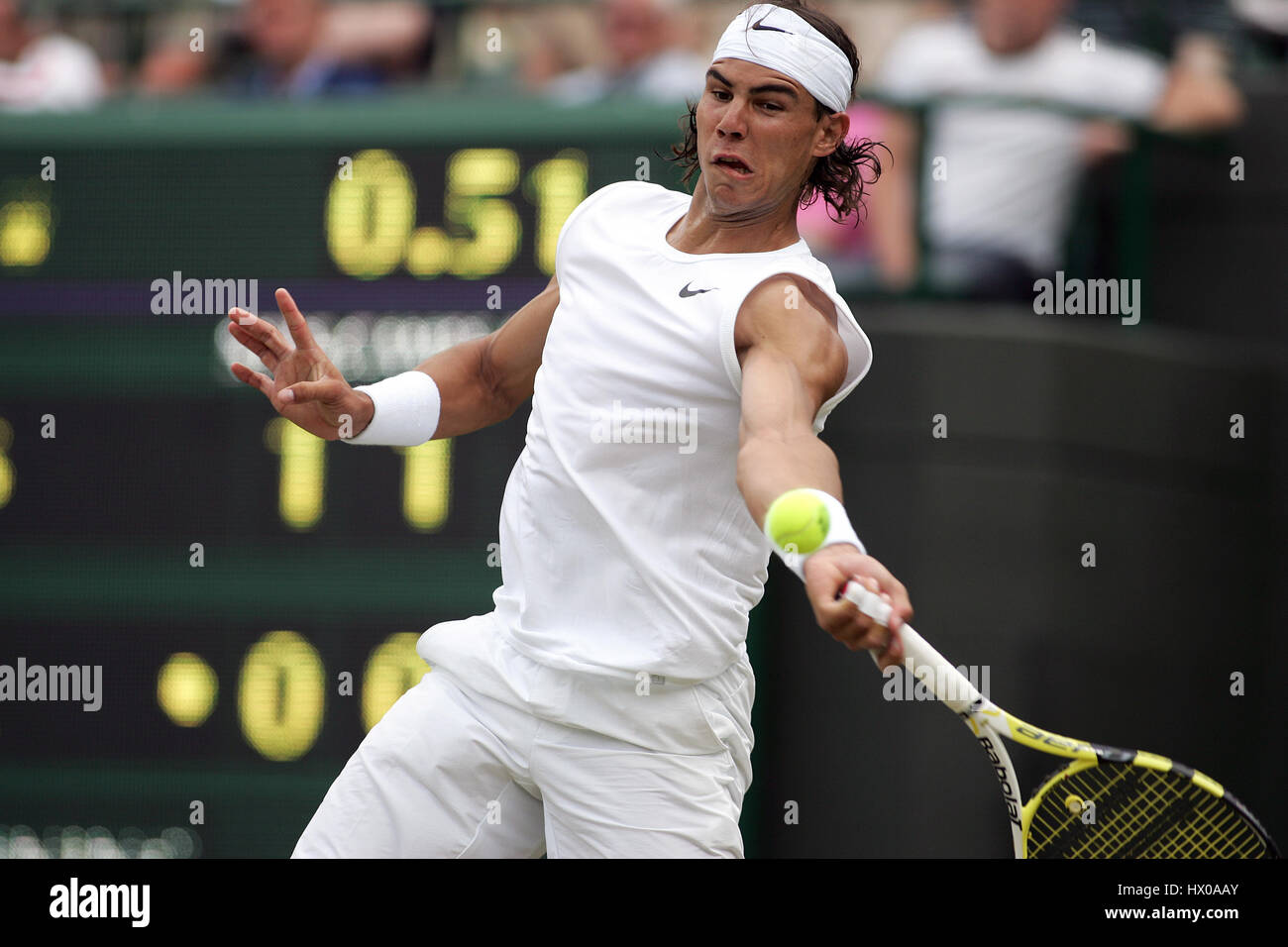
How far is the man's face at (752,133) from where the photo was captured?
356 centimetres

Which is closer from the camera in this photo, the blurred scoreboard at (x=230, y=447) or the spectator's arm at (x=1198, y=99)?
the blurred scoreboard at (x=230, y=447)

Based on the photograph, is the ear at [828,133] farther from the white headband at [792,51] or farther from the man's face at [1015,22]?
the man's face at [1015,22]

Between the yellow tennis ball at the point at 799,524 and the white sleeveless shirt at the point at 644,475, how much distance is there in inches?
14.7

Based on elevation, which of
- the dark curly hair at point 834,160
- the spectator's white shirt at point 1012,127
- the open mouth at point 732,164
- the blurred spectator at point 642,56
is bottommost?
the open mouth at point 732,164

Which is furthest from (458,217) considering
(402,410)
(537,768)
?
(537,768)

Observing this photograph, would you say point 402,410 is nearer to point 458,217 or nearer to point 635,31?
point 458,217

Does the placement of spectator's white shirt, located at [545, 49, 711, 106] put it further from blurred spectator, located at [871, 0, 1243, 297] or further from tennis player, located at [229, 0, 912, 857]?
tennis player, located at [229, 0, 912, 857]

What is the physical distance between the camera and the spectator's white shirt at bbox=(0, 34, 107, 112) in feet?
23.4

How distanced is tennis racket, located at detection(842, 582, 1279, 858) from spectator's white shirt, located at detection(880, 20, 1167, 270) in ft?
7.43

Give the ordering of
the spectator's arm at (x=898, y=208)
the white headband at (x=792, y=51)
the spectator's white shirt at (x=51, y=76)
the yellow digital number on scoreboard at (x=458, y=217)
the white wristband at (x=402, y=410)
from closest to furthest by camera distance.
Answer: the white headband at (x=792, y=51) < the white wristband at (x=402, y=410) < the yellow digital number on scoreboard at (x=458, y=217) < the spectator's arm at (x=898, y=208) < the spectator's white shirt at (x=51, y=76)

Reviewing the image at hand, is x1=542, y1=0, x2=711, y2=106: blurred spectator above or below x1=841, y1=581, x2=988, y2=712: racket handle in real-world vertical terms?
above

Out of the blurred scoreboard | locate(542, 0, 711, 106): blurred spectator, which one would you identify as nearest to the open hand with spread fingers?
the blurred scoreboard

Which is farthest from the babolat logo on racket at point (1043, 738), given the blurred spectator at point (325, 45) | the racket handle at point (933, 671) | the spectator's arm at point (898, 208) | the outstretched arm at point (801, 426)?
the blurred spectator at point (325, 45)

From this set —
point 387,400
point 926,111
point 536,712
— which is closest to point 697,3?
point 926,111
